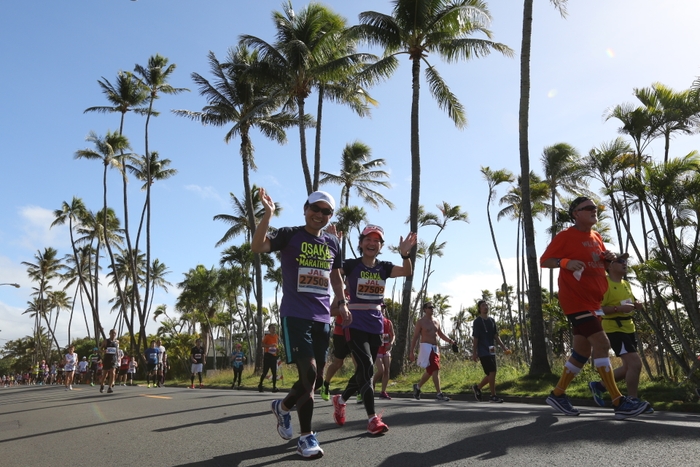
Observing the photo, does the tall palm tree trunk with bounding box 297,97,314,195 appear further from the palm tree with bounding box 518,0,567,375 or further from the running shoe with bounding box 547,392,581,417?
the running shoe with bounding box 547,392,581,417

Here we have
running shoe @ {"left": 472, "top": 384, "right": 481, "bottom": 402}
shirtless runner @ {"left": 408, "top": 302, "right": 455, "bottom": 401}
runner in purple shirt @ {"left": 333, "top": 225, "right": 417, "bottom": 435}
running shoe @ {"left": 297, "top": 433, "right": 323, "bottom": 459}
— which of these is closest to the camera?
running shoe @ {"left": 297, "top": 433, "right": 323, "bottom": 459}

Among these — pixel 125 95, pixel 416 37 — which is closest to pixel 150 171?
pixel 125 95

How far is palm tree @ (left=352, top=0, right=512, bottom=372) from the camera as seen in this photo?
1883cm

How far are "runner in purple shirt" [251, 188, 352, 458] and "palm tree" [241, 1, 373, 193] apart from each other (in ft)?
60.7

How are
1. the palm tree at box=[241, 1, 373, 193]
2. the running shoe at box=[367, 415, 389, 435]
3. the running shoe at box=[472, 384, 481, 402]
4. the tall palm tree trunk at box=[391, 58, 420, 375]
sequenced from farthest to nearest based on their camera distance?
the palm tree at box=[241, 1, 373, 193] < the tall palm tree trunk at box=[391, 58, 420, 375] < the running shoe at box=[472, 384, 481, 402] < the running shoe at box=[367, 415, 389, 435]

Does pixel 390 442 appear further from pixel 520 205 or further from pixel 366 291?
pixel 520 205

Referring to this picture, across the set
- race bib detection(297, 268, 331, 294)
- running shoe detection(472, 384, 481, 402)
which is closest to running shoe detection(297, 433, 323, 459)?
race bib detection(297, 268, 331, 294)

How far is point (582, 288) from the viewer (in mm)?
5637

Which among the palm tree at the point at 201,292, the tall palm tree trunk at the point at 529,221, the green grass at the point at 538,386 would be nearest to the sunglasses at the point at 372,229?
the green grass at the point at 538,386

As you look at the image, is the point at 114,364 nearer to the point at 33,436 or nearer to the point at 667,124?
the point at 33,436

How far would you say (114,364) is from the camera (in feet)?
59.1

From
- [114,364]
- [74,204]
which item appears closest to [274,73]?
[114,364]

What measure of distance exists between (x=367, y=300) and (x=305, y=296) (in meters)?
1.69

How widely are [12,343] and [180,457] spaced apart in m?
147
